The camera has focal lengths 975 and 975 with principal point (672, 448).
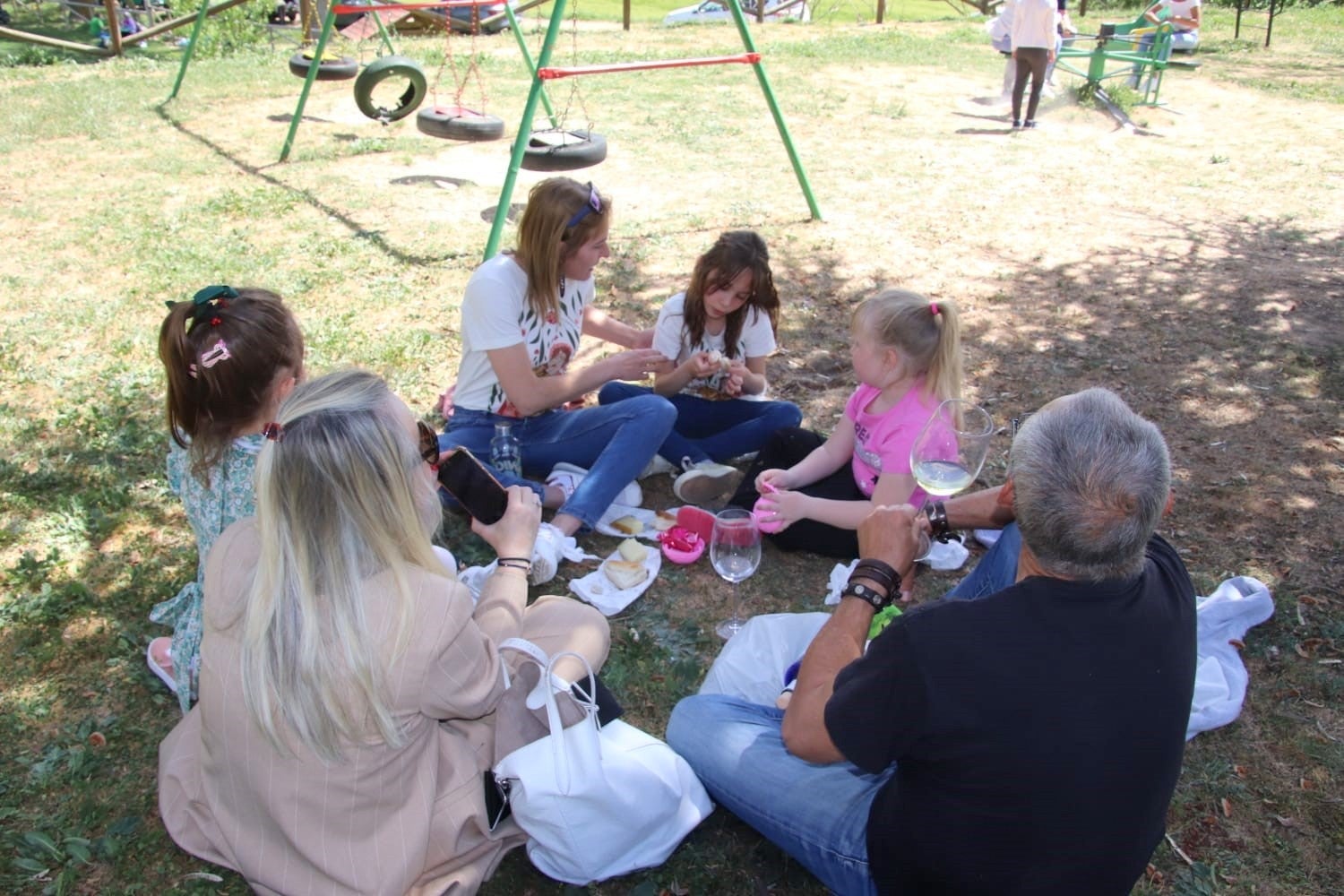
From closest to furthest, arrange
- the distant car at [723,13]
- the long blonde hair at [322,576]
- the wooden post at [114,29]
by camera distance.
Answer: the long blonde hair at [322,576] < the wooden post at [114,29] < the distant car at [723,13]

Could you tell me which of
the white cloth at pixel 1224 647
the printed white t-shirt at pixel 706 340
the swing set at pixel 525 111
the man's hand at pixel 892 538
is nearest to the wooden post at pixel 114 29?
the swing set at pixel 525 111

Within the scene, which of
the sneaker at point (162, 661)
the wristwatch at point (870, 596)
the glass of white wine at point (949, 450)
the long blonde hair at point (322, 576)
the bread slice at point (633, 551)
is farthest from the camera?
the bread slice at point (633, 551)

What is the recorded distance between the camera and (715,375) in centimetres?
434

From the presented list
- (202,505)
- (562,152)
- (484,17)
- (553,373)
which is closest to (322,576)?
(202,505)

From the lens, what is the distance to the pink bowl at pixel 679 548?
3.76m

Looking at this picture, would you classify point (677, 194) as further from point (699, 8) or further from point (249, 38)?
point (699, 8)

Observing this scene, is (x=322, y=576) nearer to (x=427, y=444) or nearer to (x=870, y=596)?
(x=427, y=444)

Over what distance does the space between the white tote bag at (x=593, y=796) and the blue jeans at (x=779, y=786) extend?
0.11 metres

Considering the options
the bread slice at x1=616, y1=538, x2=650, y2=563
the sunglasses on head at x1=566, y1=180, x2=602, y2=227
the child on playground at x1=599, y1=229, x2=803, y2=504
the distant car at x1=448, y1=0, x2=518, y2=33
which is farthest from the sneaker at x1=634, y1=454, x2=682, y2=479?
the distant car at x1=448, y1=0, x2=518, y2=33

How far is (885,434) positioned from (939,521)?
72cm

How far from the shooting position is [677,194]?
8328mm

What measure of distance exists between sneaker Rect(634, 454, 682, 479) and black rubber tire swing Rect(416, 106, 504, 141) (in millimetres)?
4259

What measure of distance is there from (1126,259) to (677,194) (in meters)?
3.58

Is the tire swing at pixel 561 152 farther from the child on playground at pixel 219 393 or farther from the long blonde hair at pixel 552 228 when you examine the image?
the child on playground at pixel 219 393
